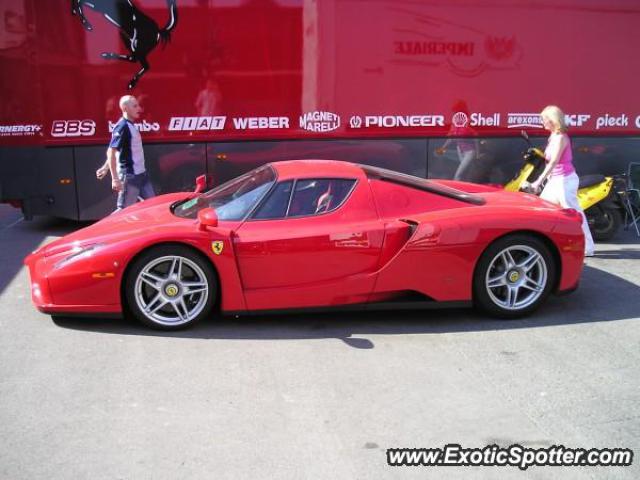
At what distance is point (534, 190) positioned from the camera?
7.37 metres

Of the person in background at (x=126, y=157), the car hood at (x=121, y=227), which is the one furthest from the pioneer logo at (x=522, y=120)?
the car hood at (x=121, y=227)

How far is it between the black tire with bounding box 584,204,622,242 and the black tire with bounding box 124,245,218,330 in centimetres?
522

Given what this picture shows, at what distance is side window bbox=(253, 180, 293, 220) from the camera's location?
4855 mm

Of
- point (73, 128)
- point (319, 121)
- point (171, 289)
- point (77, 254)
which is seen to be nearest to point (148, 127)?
point (73, 128)

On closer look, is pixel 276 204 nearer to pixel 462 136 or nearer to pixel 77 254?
pixel 77 254

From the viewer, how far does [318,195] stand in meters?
4.96

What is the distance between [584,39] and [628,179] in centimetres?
193

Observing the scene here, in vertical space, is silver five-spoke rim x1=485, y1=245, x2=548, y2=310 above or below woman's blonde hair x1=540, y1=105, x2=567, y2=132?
below

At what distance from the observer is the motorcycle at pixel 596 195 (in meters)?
7.70

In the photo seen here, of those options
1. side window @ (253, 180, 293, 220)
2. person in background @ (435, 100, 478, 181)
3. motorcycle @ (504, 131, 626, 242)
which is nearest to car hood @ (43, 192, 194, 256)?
side window @ (253, 180, 293, 220)

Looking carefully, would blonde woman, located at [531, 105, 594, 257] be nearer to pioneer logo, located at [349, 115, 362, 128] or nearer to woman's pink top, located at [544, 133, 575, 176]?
woman's pink top, located at [544, 133, 575, 176]

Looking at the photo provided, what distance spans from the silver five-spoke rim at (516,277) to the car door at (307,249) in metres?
1.01

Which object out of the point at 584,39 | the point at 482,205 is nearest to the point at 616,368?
the point at 482,205

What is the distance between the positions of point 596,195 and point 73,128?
6323 millimetres
